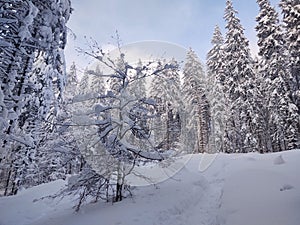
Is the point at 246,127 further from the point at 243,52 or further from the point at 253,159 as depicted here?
the point at 253,159

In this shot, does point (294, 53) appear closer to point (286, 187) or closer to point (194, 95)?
point (194, 95)

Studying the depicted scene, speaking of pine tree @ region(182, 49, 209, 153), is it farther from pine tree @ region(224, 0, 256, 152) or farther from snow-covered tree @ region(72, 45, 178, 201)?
snow-covered tree @ region(72, 45, 178, 201)

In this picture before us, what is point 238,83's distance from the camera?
24984 mm

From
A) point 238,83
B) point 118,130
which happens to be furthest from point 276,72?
point 118,130

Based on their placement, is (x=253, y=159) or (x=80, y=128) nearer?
(x=80, y=128)

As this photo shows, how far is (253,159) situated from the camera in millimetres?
14500

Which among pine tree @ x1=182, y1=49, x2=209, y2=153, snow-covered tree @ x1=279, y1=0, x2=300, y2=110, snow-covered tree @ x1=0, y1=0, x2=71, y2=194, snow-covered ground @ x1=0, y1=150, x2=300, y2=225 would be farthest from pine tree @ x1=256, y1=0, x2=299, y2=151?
snow-covered tree @ x1=0, y1=0, x2=71, y2=194

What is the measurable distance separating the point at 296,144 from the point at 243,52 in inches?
395

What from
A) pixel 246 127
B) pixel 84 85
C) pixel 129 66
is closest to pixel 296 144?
pixel 246 127

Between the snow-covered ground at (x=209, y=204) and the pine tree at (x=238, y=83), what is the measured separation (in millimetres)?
10668

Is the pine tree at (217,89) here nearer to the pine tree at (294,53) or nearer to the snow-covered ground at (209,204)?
the pine tree at (294,53)

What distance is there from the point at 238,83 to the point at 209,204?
17479 millimetres

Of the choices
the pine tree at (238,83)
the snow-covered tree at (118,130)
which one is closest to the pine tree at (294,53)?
the pine tree at (238,83)

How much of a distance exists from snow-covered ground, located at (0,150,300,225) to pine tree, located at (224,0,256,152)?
35.0 ft
